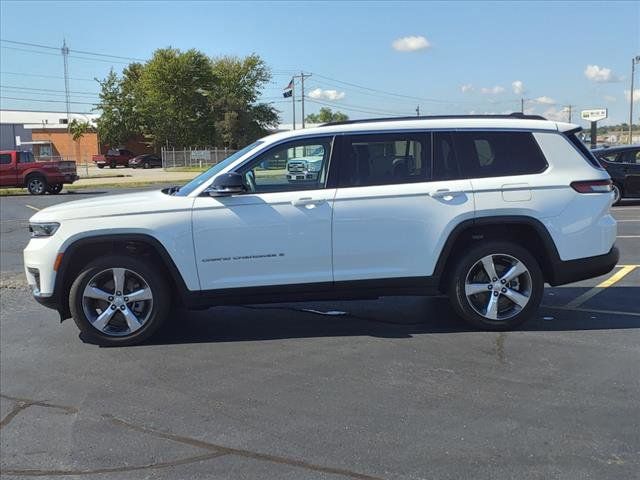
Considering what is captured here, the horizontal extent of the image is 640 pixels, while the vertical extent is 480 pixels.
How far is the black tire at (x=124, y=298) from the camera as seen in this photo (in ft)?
17.1

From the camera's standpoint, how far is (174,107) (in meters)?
68.2

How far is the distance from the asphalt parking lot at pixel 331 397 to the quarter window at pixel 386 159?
1.38 metres

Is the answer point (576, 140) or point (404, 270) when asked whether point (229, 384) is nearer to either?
Answer: point (404, 270)

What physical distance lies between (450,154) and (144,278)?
2.82m

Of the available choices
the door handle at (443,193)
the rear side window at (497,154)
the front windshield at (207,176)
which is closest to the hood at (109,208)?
the front windshield at (207,176)

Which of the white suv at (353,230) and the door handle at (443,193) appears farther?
the door handle at (443,193)

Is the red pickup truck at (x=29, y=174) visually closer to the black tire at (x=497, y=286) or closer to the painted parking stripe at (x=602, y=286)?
the painted parking stripe at (x=602, y=286)

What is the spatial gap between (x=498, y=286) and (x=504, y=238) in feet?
1.45

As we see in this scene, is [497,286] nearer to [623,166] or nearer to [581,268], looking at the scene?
[581,268]

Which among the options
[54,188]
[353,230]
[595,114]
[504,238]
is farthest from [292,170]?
[595,114]

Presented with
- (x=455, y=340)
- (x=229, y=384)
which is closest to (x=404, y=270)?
(x=455, y=340)

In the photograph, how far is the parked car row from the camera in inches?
2343

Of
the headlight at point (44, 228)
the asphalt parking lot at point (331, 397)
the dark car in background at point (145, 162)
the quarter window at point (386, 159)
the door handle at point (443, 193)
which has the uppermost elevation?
the dark car in background at point (145, 162)

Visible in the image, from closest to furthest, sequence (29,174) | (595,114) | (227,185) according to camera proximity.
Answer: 1. (227,185)
2. (29,174)
3. (595,114)
